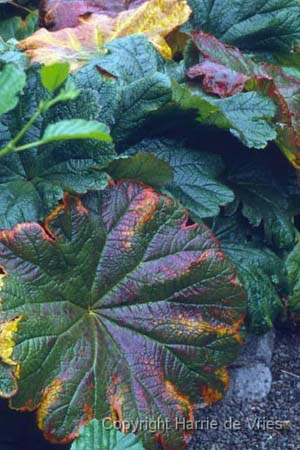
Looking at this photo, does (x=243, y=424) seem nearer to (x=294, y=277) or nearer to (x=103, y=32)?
(x=294, y=277)

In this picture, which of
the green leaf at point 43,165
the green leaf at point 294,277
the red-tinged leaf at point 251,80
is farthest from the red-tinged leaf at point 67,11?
the green leaf at point 294,277

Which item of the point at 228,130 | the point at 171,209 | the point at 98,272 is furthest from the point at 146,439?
the point at 228,130

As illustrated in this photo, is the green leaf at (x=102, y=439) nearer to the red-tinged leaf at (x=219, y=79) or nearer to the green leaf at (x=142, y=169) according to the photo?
the green leaf at (x=142, y=169)

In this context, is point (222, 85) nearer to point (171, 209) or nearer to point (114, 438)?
point (171, 209)

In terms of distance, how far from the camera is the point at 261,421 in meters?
1.71

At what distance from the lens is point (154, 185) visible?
1589 millimetres

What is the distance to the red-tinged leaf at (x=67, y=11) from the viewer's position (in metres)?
2.11

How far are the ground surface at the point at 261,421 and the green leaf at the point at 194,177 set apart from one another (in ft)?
1.45

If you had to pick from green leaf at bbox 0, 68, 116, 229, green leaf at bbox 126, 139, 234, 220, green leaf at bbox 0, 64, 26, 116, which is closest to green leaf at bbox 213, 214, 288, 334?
green leaf at bbox 126, 139, 234, 220

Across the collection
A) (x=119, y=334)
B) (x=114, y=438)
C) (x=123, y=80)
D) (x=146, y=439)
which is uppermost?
(x=123, y=80)

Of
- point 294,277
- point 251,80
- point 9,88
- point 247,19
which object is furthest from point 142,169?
point 9,88

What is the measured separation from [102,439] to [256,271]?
721 millimetres

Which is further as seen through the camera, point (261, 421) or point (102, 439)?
point (261, 421)

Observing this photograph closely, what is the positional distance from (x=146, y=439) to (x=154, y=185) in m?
0.50
